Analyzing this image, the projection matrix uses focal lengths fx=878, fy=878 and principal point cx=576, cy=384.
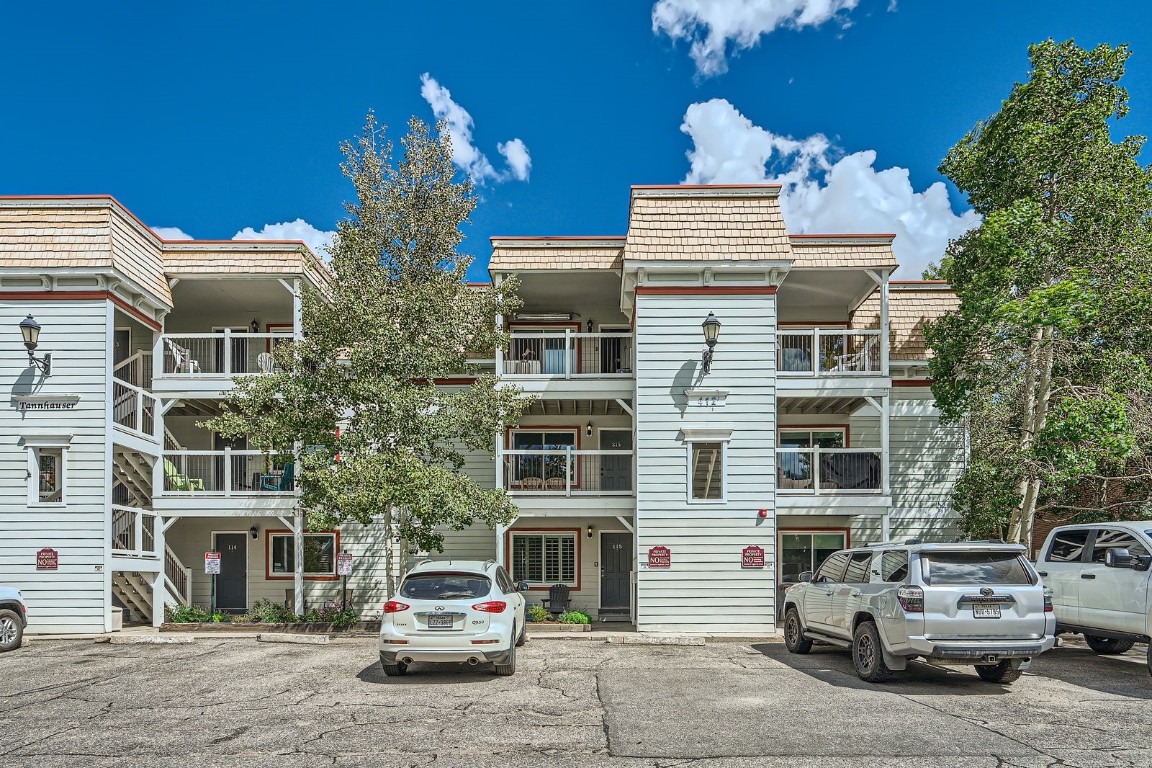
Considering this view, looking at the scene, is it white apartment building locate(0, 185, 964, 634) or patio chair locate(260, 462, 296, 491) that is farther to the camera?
patio chair locate(260, 462, 296, 491)

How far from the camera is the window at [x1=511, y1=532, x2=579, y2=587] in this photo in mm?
21812

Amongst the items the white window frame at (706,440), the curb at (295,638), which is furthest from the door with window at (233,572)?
the white window frame at (706,440)

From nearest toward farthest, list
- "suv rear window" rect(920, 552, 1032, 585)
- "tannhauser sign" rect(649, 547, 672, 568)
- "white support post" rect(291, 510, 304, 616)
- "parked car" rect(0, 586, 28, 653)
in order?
"suv rear window" rect(920, 552, 1032, 585) → "parked car" rect(0, 586, 28, 653) → "tannhauser sign" rect(649, 547, 672, 568) → "white support post" rect(291, 510, 304, 616)

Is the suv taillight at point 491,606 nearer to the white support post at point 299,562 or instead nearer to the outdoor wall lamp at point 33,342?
the white support post at point 299,562

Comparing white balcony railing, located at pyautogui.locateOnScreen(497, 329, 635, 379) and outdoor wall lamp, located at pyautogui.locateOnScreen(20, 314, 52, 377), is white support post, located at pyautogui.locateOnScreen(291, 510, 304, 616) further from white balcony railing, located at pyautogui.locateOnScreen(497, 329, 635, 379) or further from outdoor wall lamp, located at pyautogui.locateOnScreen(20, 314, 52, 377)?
outdoor wall lamp, located at pyautogui.locateOnScreen(20, 314, 52, 377)

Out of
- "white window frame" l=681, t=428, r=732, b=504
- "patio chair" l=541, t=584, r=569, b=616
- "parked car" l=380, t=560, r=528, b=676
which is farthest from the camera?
"patio chair" l=541, t=584, r=569, b=616

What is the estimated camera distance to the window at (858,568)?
11844mm

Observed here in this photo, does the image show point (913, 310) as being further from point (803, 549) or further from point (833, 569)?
point (833, 569)

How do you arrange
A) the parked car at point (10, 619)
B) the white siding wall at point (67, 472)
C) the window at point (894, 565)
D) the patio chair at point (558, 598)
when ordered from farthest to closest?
the patio chair at point (558, 598) < the white siding wall at point (67, 472) < the parked car at point (10, 619) < the window at point (894, 565)

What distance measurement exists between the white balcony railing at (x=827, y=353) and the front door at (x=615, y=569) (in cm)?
586

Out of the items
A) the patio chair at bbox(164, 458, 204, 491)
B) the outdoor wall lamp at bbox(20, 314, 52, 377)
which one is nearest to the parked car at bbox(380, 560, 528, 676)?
the patio chair at bbox(164, 458, 204, 491)

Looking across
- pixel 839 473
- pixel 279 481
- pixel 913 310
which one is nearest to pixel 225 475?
pixel 279 481

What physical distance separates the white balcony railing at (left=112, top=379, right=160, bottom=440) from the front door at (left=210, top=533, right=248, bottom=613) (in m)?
3.62

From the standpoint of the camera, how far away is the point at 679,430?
18359mm
